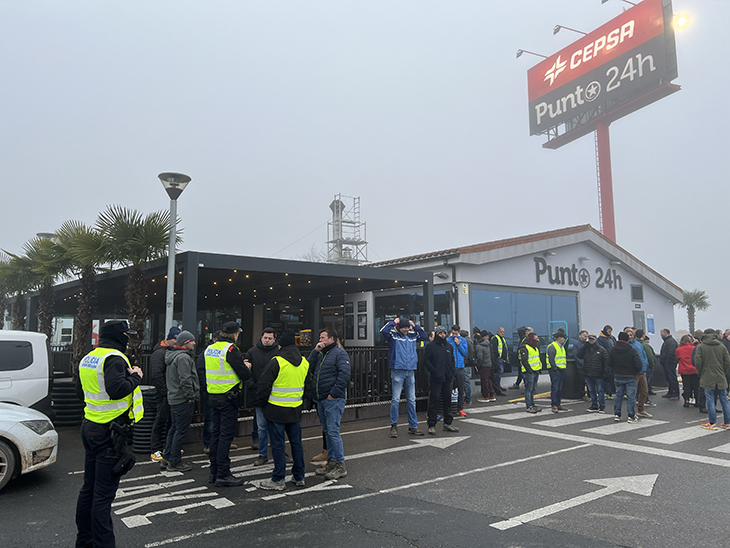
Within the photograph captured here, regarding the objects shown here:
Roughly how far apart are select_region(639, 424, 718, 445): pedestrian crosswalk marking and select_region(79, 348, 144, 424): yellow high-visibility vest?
794 centimetres

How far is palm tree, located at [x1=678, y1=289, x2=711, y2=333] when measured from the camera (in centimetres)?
4747

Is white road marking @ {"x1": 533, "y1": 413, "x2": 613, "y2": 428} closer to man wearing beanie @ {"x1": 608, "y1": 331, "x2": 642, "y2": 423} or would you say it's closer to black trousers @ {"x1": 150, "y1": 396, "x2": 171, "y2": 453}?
man wearing beanie @ {"x1": 608, "y1": 331, "x2": 642, "y2": 423}

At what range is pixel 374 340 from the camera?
17.7 meters

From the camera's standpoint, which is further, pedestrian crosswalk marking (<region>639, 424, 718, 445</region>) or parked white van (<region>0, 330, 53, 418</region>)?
pedestrian crosswalk marking (<region>639, 424, 718, 445</region>)

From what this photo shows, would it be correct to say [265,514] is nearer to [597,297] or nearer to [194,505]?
[194,505]

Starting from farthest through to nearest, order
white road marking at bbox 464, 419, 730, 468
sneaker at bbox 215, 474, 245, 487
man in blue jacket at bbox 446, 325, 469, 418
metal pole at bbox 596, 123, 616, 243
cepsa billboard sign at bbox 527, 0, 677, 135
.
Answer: metal pole at bbox 596, 123, 616, 243, cepsa billboard sign at bbox 527, 0, 677, 135, man in blue jacket at bbox 446, 325, 469, 418, white road marking at bbox 464, 419, 730, 468, sneaker at bbox 215, 474, 245, 487

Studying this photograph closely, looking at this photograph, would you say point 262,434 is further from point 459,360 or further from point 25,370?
point 459,360

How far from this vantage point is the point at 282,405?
598cm

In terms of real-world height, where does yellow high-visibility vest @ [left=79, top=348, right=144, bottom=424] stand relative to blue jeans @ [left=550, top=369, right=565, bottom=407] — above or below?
above

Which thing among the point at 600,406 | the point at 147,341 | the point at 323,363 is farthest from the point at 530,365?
the point at 147,341

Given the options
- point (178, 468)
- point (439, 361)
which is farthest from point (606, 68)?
point (178, 468)

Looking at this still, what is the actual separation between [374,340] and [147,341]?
11.4m

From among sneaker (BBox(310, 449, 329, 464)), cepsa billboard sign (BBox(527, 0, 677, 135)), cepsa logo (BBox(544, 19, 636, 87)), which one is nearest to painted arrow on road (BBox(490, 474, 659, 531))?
sneaker (BBox(310, 449, 329, 464))

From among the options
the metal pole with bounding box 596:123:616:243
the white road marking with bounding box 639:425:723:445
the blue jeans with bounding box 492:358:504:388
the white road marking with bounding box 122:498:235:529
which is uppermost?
the metal pole with bounding box 596:123:616:243
